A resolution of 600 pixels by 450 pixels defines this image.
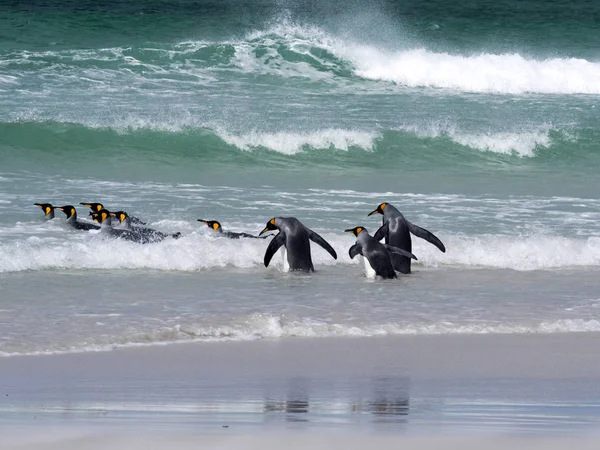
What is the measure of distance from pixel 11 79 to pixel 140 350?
14.3 m

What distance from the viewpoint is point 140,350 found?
5781 millimetres

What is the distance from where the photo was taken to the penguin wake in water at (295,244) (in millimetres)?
8523

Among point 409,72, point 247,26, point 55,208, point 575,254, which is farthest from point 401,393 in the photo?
point 247,26

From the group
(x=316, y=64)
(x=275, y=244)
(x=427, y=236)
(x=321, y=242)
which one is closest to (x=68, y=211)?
(x=275, y=244)

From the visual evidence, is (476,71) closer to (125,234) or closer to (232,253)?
(232,253)

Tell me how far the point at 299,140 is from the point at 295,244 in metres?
7.46

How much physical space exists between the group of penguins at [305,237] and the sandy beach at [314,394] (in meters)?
2.05

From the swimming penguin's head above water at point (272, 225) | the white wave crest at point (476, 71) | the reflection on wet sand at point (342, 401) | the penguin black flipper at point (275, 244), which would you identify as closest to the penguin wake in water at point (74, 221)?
the swimming penguin's head above water at point (272, 225)

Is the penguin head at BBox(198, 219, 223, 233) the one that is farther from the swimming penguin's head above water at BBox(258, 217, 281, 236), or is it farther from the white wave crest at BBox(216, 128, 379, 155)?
the white wave crest at BBox(216, 128, 379, 155)

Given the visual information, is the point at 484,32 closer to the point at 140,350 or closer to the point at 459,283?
the point at 459,283

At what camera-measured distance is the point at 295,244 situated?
862 cm

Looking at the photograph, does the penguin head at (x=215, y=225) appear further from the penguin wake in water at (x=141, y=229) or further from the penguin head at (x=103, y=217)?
the penguin head at (x=103, y=217)

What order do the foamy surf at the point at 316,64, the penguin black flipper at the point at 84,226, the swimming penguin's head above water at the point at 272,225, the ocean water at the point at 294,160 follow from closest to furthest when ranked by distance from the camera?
1. the ocean water at the point at 294,160
2. the swimming penguin's head above water at the point at 272,225
3. the penguin black flipper at the point at 84,226
4. the foamy surf at the point at 316,64

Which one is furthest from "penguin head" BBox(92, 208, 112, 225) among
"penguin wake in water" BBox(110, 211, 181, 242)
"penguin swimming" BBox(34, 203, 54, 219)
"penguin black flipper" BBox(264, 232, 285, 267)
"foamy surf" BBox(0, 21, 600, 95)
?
"foamy surf" BBox(0, 21, 600, 95)
